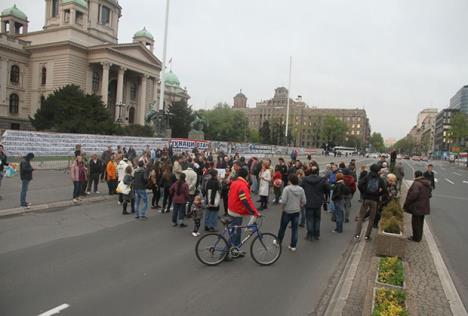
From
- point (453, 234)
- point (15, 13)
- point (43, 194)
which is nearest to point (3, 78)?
point (15, 13)

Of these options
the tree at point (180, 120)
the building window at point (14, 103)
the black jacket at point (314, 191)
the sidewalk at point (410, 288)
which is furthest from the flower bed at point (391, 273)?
the building window at point (14, 103)

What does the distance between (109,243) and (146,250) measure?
3.26 ft

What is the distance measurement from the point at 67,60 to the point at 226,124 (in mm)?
47643

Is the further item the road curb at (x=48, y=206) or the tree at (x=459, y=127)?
the tree at (x=459, y=127)

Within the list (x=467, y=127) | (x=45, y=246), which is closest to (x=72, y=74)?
(x=45, y=246)

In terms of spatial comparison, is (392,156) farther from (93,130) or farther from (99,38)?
(99,38)

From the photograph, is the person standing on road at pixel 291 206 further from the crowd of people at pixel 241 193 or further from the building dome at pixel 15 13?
the building dome at pixel 15 13

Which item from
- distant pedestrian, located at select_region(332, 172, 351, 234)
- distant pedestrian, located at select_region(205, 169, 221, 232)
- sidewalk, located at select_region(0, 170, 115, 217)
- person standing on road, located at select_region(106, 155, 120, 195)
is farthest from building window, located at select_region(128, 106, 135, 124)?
distant pedestrian, located at select_region(332, 172, 351, 234)

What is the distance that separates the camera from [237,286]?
5871 mm

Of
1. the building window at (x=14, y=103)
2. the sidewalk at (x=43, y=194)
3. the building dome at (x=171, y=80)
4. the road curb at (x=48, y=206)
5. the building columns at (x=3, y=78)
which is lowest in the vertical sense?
the road curb at (x=48, y=206)

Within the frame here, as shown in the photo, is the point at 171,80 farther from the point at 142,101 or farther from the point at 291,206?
the point at 291,206

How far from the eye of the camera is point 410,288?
5.60 meters

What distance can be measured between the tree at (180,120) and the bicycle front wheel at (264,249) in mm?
54596

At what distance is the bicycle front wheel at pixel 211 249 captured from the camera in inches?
268
